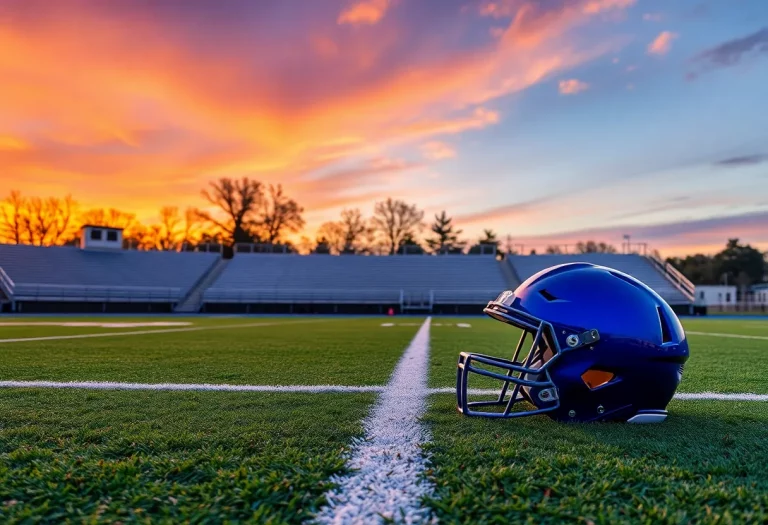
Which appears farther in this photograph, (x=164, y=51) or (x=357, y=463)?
(x=164, y=51)

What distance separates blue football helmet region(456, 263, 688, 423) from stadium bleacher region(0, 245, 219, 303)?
26534 mm

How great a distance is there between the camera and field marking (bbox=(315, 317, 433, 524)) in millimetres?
1359

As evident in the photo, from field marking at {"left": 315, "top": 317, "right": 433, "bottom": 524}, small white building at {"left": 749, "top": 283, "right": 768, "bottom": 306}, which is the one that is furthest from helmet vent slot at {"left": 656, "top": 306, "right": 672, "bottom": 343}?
small white building at {"left": 749, "top": 283, "right": 768, "bottom": 306}

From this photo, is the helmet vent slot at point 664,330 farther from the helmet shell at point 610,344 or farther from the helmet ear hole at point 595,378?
the helmet ear hole at point 595,378

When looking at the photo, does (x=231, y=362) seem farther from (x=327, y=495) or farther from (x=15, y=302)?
(x=15, y=302)

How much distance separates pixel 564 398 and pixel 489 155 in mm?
13559

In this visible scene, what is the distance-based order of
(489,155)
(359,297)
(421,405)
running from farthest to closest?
(359,297)
(489,155)
(421,405)

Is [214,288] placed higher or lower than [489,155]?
lower

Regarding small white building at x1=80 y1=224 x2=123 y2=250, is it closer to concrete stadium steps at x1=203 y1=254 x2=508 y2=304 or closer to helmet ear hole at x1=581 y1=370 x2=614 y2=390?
concrete stadium steps at x1=203 y1=254 x2=508 y2=304

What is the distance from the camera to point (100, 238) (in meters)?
29.1

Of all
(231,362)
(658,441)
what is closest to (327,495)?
(658,441)

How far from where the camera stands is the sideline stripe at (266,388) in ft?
10.1

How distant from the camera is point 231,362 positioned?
4680 mm

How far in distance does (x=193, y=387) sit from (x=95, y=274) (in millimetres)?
27811
